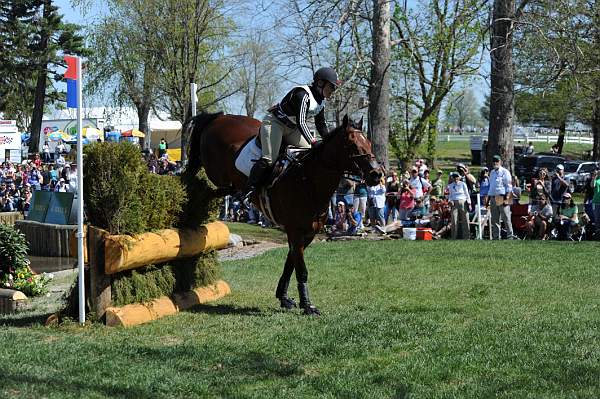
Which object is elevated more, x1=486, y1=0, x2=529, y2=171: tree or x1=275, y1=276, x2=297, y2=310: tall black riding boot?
x1=486, y1=0, x2=529, y2=171: tree

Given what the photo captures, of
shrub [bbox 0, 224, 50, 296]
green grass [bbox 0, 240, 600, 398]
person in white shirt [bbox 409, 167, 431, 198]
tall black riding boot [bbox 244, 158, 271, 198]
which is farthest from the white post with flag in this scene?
person in white shirt [bbox 409, 167, 431, 198]

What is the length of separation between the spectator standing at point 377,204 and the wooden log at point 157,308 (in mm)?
10836

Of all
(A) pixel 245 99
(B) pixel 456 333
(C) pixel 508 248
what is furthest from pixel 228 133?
(A) pixel 245 99

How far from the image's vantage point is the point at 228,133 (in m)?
10.3

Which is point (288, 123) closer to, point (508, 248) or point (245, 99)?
point (508, 248)

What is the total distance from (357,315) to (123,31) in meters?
25.6

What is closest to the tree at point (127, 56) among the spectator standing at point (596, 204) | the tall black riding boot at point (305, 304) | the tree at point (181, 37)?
the tree at point (181, 37)

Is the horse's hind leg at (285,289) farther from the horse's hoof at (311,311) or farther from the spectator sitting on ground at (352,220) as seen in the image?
the spectator sitting on ground at (352,220)

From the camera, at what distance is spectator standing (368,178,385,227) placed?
20922 mm

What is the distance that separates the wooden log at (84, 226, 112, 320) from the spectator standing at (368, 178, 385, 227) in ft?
43.0

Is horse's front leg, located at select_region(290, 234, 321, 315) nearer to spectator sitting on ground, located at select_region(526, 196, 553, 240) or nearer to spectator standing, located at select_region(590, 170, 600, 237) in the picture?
spectator sitting on ground, located at select_region(526, 196, 553, 240)

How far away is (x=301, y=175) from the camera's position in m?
9.25

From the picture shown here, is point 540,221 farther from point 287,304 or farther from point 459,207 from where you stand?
point 287,304

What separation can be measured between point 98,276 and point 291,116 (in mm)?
3060
